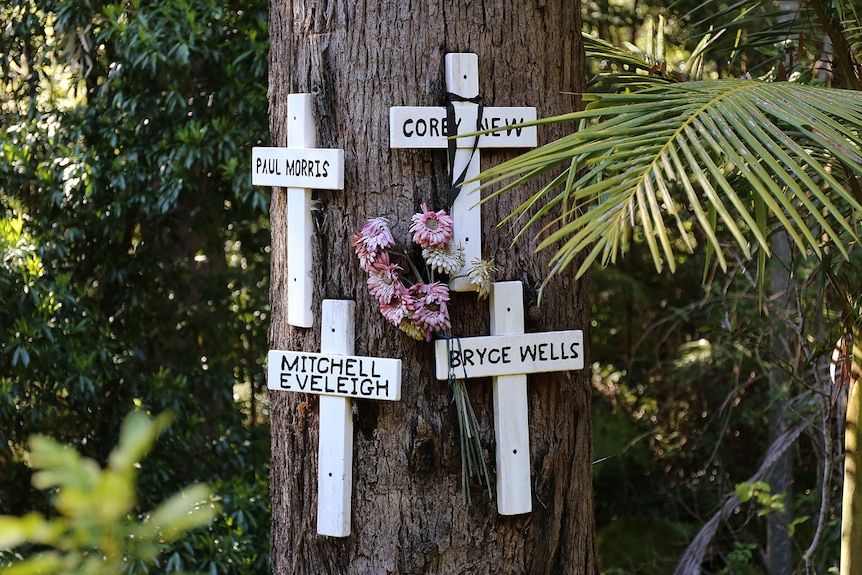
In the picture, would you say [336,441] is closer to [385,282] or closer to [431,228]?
[385,282]

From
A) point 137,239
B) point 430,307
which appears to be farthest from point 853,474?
point 137,239

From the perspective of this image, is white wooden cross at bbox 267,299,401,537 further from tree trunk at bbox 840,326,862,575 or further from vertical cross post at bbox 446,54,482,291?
tree trunk at bbox 840,326,862,575

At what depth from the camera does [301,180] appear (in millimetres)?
1729

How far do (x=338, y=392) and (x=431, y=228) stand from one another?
0.35 metres

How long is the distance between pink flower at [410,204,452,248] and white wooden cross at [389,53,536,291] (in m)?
0.04

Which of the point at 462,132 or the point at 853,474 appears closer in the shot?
the point at 462,132

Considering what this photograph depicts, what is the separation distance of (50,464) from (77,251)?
3696mm

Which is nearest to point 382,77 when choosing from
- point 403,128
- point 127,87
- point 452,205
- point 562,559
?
point 403,128

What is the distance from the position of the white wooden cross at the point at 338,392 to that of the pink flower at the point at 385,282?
2.7 inches

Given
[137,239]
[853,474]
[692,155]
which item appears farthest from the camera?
[137,239]

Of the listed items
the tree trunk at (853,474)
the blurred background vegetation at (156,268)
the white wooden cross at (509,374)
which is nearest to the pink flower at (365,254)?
the white wooden cross at (509,374)

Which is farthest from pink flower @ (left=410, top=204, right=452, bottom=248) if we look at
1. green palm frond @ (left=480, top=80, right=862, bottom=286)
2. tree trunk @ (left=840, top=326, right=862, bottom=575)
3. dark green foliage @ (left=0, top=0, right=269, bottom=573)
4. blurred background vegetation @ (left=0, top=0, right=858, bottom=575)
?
dark green foliage @ (left=0, top=0, right=269, bottom=573)

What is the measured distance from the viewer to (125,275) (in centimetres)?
398

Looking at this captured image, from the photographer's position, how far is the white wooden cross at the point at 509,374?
5.50 feet
